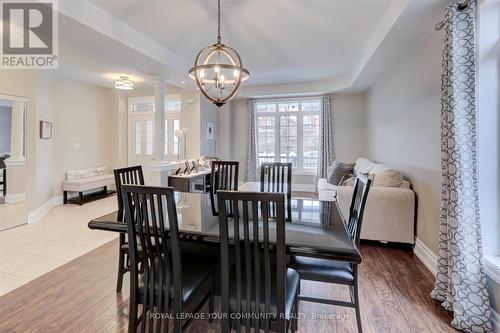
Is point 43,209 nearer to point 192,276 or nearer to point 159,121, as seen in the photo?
point 159,121

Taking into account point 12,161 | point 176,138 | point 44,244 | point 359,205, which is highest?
point 176,138

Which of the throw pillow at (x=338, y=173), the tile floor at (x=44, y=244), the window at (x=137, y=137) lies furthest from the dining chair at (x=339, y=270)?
the window at (x=137, y=137)

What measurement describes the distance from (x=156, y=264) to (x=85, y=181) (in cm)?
489

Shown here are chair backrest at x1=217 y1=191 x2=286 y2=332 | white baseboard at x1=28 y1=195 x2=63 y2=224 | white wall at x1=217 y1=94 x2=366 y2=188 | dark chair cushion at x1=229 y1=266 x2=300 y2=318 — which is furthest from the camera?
white wall at x1=217 y1=94 x2=366 y2=188

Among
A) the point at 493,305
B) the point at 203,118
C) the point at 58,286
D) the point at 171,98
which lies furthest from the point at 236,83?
the point at 171,98

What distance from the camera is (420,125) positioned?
3.12 meters

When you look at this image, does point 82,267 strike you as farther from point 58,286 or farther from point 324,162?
point 324,162

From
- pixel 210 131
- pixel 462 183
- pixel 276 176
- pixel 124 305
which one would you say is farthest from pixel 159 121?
pixel 462 183

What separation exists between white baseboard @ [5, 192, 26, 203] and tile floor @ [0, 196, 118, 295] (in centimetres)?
48

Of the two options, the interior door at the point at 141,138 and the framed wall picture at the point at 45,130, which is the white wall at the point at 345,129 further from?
the framed wall picture at the point at 45,130

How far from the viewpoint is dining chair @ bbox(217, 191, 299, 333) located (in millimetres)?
1236

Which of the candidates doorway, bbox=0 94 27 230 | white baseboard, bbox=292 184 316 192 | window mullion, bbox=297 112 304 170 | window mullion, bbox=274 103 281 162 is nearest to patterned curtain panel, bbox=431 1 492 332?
white baseboard, bbox=292 184 316 192

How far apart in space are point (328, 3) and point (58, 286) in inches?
150

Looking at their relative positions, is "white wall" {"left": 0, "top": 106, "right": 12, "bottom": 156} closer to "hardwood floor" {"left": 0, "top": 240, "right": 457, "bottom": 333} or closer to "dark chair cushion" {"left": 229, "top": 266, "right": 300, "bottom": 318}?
"hardwood floor" {"left": 0, "top": 240, "right": 457, "bottom": 333}
